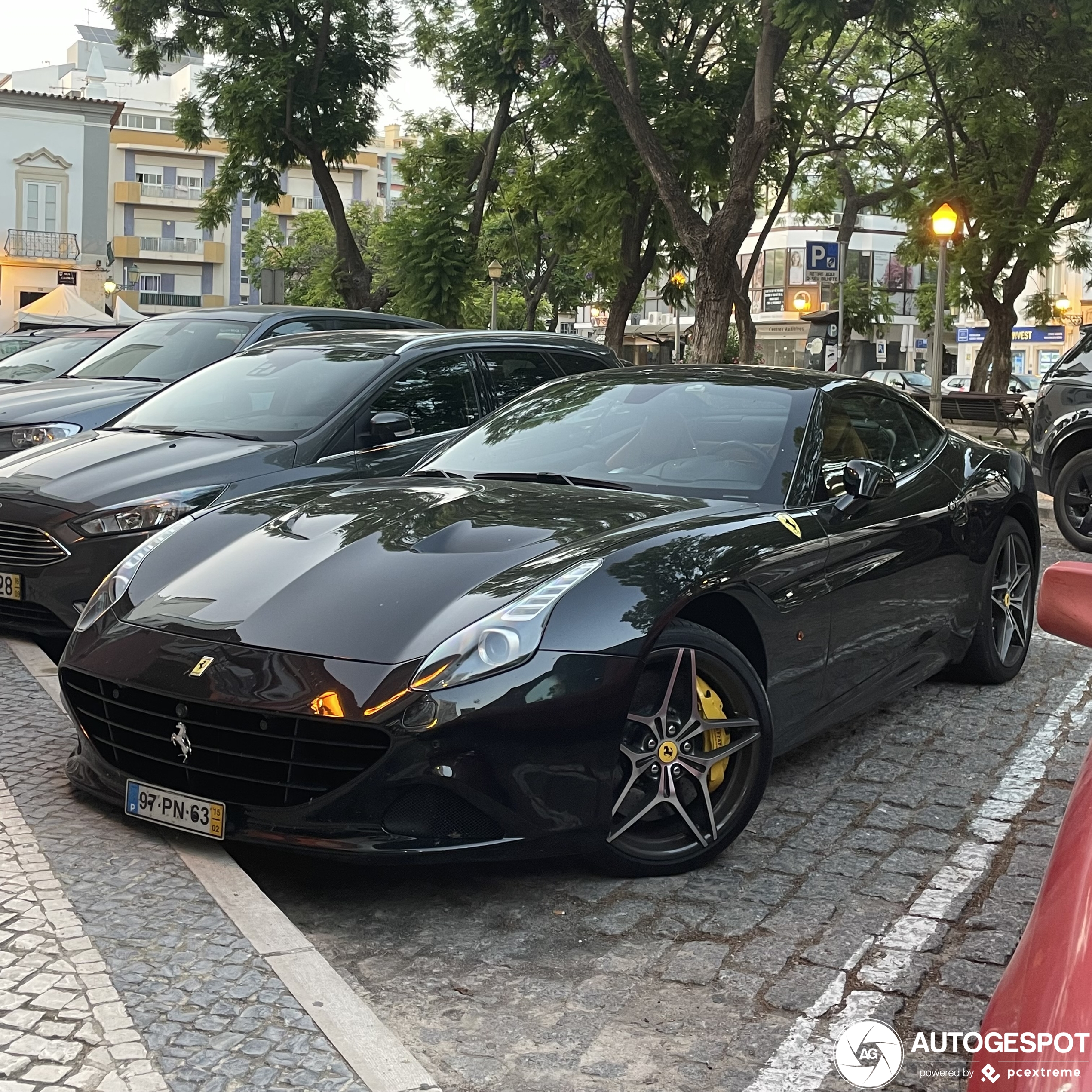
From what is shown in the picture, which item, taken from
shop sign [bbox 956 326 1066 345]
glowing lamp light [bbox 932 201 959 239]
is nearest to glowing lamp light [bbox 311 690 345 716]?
glowing lamp light [bbox 932 201 959 239]

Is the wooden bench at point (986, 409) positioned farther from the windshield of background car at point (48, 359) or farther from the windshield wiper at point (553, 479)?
the windshield wiper at point (553, 479)

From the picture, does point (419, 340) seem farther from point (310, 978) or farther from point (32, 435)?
point (310, 978)

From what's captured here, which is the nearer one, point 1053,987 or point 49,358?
point 1053,987

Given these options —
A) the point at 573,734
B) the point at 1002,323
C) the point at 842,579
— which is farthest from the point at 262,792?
the point at 1002,323

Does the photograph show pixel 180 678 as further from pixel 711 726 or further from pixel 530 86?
pixel 530 86

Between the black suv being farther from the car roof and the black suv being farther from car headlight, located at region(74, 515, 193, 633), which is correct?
car headlight, located at region(74, 515, 193, 633)

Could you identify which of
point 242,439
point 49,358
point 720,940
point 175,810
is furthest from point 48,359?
point 720,940

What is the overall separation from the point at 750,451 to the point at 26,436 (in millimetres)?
5518

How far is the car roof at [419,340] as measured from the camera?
7941 mm

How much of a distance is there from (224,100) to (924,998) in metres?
24.5

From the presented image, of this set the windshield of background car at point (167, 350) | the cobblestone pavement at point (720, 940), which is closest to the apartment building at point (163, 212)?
the windshield of background car at point (167, 350)

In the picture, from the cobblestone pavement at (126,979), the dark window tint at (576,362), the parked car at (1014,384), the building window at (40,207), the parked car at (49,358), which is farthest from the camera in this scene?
the building window at (40,207)

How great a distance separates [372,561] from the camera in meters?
4.19

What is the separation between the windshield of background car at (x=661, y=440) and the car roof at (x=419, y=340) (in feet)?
7.50
